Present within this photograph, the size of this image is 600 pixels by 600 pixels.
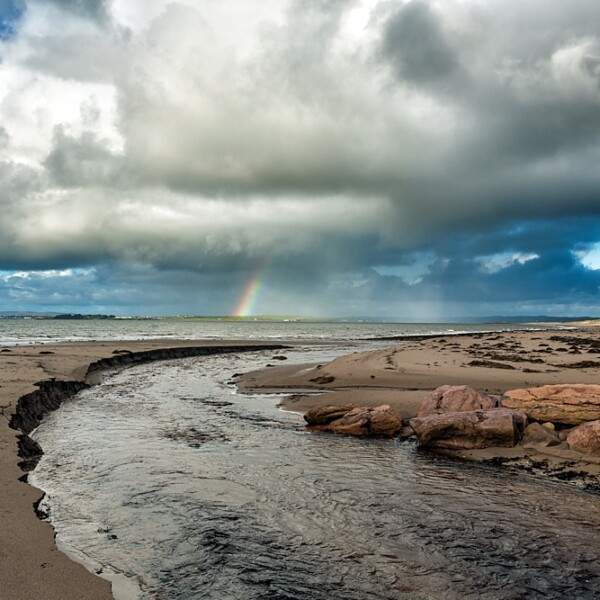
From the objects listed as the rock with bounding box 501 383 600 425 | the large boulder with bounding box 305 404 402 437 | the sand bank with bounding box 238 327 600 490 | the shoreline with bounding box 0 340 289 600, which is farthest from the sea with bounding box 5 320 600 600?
the rock with bounding box 501 383 600 425

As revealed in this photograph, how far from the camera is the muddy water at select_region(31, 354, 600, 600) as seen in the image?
7.02 m

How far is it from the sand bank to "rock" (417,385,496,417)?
148 cm

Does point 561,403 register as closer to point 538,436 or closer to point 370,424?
point 538,436

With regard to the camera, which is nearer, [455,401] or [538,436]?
[538,436]

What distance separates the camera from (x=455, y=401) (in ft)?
52.4

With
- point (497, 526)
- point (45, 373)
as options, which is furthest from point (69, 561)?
point (45, 373)

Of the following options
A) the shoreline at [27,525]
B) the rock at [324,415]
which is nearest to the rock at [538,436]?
the rock at [324,415]

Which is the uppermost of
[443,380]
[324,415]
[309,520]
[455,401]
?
[455,401]

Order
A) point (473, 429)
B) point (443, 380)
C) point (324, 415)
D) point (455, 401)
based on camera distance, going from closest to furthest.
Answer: point (473, 429) → point (455, 401) → point (324, 415) → point (443, 380)

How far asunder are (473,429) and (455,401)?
6.10 ft

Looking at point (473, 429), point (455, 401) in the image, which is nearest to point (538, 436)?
point (473, 429)

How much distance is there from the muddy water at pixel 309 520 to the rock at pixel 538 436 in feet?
7.56

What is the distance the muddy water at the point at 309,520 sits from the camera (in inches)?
277

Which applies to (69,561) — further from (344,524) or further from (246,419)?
(246,419)
